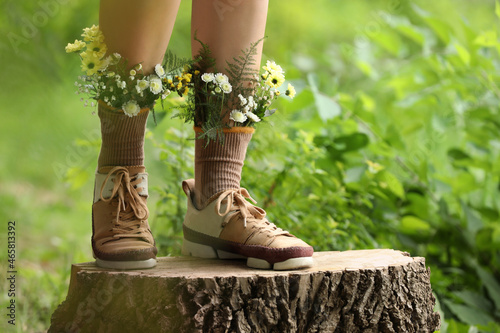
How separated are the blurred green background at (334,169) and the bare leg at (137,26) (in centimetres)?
21

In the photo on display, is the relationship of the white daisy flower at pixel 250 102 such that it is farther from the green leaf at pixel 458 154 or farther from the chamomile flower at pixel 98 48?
the green leaf at pixel 458 154

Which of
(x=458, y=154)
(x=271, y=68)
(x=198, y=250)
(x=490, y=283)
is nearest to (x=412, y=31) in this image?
(x=458, y=154)

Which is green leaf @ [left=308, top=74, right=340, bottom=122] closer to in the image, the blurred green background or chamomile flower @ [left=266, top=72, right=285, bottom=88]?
the blurred green background

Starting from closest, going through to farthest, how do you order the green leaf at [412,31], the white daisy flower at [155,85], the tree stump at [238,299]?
the tree stump at [238,299], the white daisy flower at [155,85], the green leaf at [412,31]

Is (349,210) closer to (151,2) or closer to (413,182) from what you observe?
(413,182)

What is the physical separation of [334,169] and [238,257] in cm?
74

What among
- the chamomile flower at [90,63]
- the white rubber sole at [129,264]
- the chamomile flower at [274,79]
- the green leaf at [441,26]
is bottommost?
the white rubber sole at [129,264]

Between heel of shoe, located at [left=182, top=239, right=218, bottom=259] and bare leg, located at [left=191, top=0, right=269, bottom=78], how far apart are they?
0.35m

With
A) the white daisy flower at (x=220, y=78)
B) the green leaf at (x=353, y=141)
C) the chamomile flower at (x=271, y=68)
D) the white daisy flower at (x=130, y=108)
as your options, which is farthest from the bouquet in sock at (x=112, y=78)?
the green leaf at (x=353, y=141)

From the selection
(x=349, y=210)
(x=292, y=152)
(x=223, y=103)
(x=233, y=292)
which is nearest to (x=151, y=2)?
(x=223, y=103)

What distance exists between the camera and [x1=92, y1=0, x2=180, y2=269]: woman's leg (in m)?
0.97

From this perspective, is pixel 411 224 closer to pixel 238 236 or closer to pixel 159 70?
pixel 238 236

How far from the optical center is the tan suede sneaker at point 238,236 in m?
0.99

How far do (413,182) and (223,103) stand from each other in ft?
3.48
